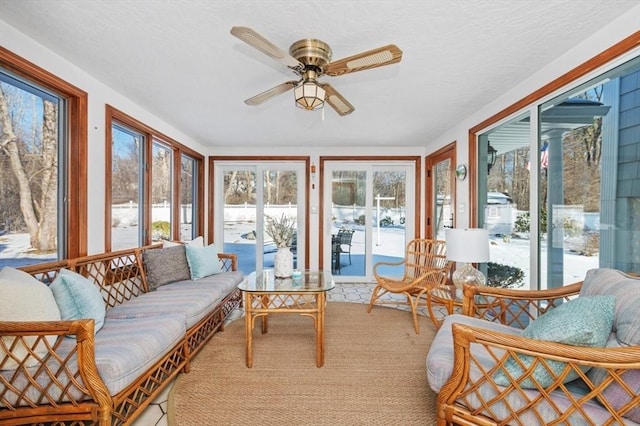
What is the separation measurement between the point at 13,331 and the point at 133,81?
2030 millimetres


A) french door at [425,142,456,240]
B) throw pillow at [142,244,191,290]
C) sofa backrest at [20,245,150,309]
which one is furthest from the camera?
french door at [425,142,456,240]

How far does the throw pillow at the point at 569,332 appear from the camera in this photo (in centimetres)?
113

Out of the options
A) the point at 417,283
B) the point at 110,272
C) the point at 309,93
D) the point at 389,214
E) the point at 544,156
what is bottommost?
the point at 417,283

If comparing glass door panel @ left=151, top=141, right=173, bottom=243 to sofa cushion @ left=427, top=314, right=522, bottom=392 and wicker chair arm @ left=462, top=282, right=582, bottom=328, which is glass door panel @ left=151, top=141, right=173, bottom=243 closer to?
sofa cushion @ left=427, top=314, right=522, bottom=392

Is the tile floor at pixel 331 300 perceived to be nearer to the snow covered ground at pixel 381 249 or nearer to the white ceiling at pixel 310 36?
the snow covered ground at pixel 381 249

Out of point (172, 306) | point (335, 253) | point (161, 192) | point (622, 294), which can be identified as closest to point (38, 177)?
point (172, 306)

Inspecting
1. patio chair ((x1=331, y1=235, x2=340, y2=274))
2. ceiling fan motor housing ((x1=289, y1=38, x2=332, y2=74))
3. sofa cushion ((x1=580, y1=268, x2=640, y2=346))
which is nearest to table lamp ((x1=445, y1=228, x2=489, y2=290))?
sofa cushion ((x1=580, y1=268, x2=640, y2=346))

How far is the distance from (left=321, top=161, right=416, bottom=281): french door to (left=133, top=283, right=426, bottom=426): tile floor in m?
0.37

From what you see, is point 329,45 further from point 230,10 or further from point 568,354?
point 568,354

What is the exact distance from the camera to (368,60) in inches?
60.6

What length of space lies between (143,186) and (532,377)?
3.62 metres

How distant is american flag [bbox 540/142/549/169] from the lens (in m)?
2.27

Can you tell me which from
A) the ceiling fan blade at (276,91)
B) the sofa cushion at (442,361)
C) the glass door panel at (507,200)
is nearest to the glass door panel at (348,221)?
the glass door panel at (507,200)

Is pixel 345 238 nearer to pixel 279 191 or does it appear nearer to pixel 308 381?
pixel 279 191
